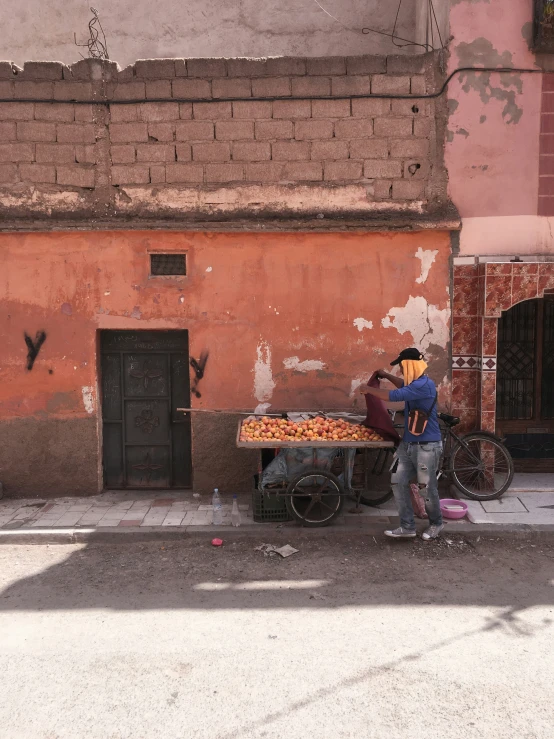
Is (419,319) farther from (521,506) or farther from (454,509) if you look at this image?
(521,506)

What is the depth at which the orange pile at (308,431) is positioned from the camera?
7.00 metres

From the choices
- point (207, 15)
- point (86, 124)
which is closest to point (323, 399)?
point (86, 124)

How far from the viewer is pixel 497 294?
7.99 meters

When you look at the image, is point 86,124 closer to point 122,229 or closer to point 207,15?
point 122,229

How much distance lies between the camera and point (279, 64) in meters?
7.97

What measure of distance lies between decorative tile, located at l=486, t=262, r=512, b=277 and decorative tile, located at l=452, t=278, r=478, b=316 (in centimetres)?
30

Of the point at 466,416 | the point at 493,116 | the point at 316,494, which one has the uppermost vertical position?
the point at 493,116

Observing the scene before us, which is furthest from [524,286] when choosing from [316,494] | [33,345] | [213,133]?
[33,345]

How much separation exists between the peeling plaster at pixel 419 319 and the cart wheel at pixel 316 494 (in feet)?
7.68

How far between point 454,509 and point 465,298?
9.18 feet

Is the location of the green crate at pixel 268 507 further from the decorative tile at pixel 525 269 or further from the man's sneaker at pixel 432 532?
the decorative tile at pixel 525 269

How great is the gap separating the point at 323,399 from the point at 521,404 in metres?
3.11

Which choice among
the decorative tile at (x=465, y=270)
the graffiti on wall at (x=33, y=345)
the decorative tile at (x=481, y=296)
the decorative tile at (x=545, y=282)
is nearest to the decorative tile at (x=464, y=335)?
the decorative tile at (x=481, y=296)

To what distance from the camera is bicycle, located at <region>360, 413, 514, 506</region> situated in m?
7.87
